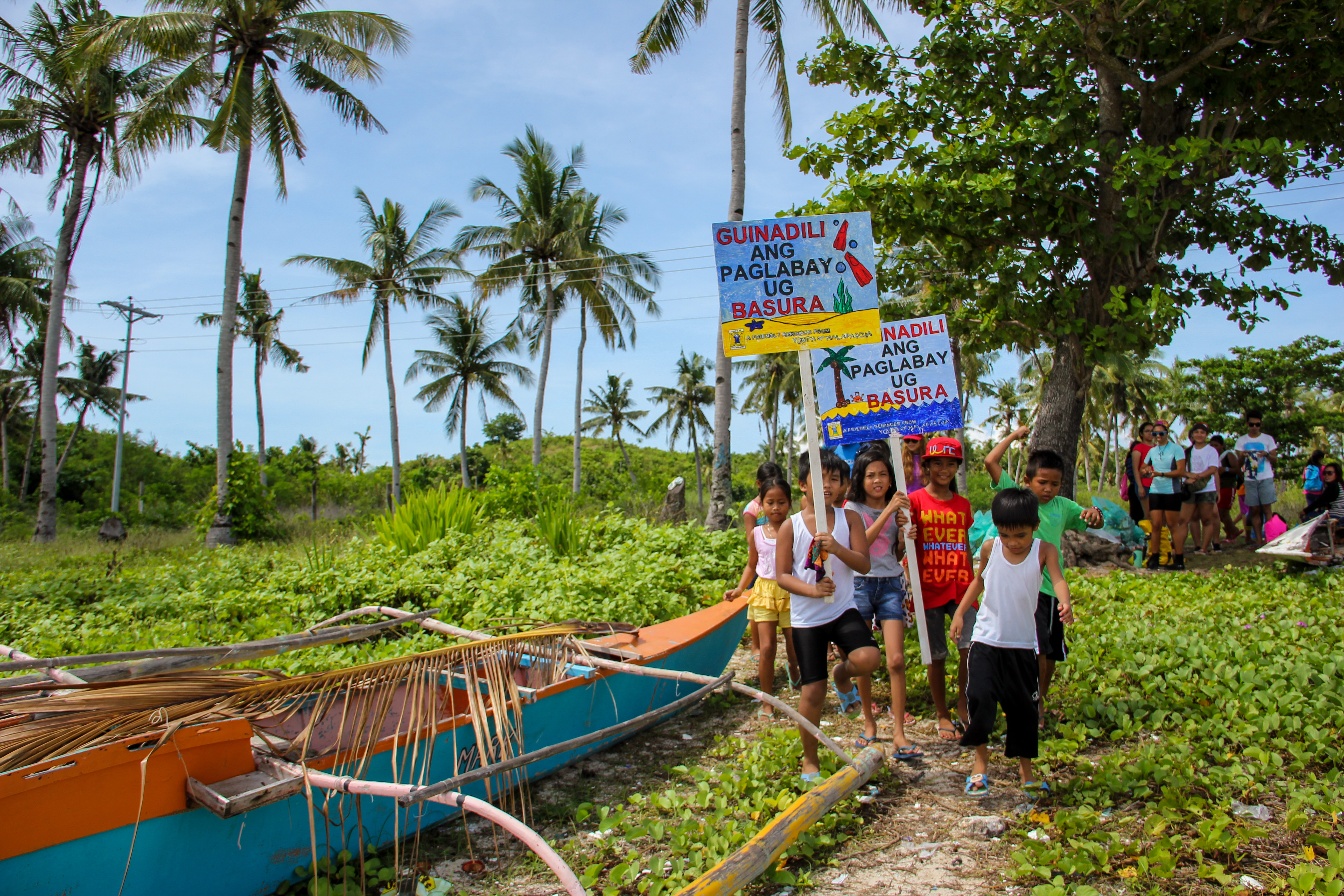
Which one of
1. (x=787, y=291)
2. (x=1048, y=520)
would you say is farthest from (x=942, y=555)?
(x=787, y=291)

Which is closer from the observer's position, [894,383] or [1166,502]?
[894,383]

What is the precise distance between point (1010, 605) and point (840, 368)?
2289mm

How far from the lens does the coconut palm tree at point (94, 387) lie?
37125 millimetres

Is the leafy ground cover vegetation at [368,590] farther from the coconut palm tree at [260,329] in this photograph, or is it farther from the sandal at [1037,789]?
the coconut palm tree at [260,329]

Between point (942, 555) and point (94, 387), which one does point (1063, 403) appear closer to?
point (942, 555)

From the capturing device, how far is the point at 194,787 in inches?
105

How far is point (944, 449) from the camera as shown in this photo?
4.46 meters

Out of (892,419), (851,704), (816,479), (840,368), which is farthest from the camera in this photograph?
(840,368)

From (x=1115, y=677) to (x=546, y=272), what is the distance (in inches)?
923

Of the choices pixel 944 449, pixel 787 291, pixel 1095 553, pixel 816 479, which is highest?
pixel 787 291

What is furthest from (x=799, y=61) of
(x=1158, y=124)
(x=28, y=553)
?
(x=28, y=553)

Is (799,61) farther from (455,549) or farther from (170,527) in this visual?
(170,527)

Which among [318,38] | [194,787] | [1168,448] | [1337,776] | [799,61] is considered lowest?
[1337,776]

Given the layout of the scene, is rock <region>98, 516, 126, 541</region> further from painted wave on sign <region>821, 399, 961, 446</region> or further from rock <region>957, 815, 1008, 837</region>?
rock <region>957, 815, 1008, 837</region>
